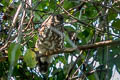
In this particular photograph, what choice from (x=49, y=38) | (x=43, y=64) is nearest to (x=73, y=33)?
(x=49, y=38)

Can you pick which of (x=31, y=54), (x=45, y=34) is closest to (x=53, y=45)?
(x=45, y=34)

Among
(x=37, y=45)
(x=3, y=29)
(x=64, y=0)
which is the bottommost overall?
(x=37, y=45)

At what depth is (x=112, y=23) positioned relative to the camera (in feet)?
6.38

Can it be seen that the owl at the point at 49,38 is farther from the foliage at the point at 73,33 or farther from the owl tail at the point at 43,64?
the owl tail at the point at 43,64

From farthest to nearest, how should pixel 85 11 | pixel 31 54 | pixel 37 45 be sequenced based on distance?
pixel 37 45 < pixel 85 11 < pixel 31 54

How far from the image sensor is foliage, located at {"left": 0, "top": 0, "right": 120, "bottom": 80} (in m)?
1.67

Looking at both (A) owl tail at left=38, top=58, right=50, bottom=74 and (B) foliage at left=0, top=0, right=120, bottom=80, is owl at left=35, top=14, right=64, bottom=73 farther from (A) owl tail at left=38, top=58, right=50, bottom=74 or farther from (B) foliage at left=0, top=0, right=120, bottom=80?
(A) owl tail at left=38, top=58, right=50, bottom=74

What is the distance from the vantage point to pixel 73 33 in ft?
6.97

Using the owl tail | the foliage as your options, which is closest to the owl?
the foliage

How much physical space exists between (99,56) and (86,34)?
0.24 metres

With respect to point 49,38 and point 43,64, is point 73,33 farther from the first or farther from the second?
point 43,64

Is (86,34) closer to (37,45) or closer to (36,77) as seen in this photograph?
(37,45)

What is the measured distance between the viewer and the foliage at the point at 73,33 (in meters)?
1.67

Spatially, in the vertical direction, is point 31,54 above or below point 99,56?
above
